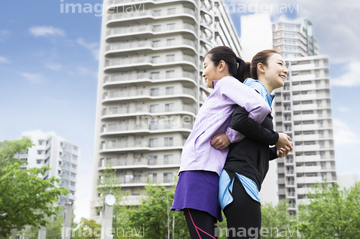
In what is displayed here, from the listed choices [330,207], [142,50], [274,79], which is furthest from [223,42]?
[274,79]

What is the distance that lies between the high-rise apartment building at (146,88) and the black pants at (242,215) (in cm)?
4028

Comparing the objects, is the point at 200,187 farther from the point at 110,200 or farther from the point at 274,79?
the point at 110,200

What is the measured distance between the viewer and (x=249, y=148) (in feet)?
6.14

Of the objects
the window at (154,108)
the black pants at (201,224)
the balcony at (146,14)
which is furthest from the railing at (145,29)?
the black pants at (201,224)

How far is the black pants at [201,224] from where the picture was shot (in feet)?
5.91

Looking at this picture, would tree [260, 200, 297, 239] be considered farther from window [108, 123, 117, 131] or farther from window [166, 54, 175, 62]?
window [166, 54, 175, 62]

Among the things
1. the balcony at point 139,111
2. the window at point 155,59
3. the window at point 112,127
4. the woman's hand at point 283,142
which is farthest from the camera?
the window at point 155,59

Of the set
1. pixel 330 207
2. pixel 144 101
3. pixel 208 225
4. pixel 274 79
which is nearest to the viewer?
pixel 208 225

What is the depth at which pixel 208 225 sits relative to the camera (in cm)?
181

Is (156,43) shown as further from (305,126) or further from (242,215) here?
(242,215)

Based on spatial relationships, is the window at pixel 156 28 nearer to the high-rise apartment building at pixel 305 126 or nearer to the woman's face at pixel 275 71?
the high-rise apartment building at pixel 305 126

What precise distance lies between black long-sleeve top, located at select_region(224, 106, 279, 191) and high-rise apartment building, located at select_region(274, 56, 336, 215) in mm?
66073

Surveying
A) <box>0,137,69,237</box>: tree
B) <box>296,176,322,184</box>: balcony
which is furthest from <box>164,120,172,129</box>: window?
<box>296,176,322,184</box>: balcony

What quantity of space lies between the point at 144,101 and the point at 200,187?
44.0 m
